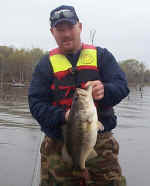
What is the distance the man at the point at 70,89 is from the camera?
3.79 meters

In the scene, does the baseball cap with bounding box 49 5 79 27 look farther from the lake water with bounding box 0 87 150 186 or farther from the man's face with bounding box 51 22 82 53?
the lake water with bounding box 0 87 150 186

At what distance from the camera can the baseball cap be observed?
3793 mm

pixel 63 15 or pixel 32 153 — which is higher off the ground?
pixel 63 15

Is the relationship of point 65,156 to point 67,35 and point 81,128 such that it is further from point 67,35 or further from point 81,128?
point 67,35

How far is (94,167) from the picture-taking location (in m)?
3.83

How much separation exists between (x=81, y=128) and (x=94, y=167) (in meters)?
0.86

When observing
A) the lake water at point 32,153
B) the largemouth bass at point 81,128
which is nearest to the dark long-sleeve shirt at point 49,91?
the largemouth bass at point 81,128

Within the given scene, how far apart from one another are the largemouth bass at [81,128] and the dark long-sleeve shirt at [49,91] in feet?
1.03

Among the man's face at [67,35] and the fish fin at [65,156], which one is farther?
the man's face at [67,35]

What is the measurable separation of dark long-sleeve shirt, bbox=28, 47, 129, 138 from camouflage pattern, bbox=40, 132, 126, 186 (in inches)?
7.9

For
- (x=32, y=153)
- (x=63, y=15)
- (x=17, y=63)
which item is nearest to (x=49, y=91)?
(x=63, y=15)

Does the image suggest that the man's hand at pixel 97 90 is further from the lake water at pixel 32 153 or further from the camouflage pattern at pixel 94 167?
the lake water at pixel 32 153

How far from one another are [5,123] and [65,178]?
1002 centimetres

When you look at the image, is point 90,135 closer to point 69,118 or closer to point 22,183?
point 69,118
